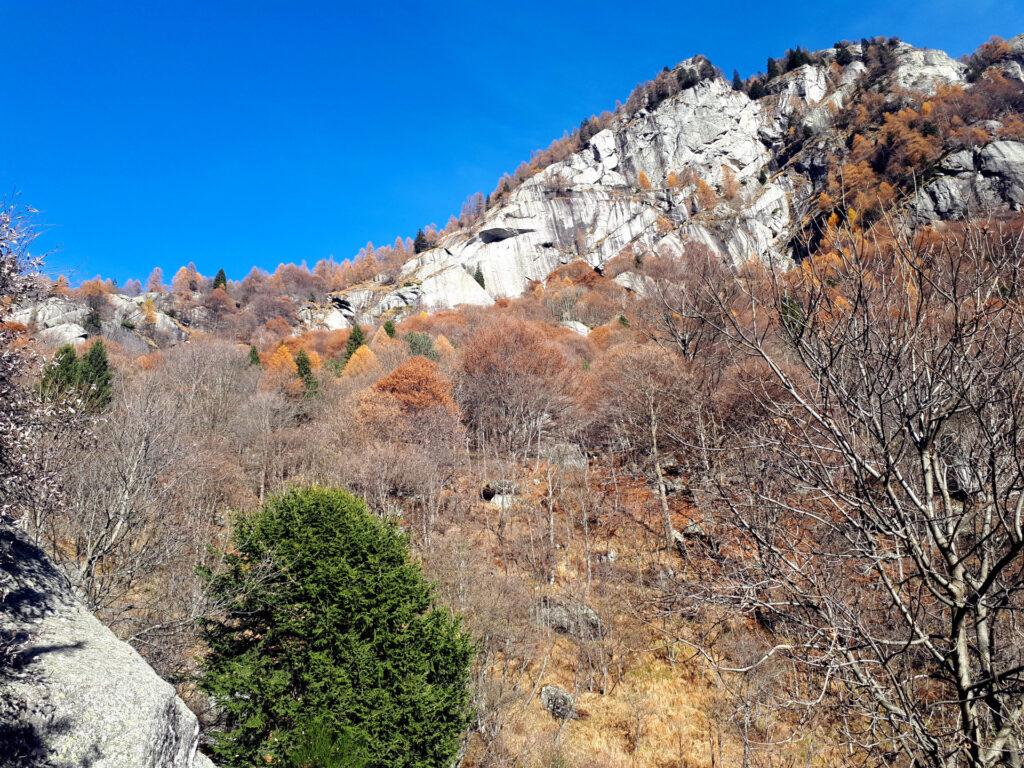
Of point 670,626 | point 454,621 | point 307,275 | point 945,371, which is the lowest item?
point 670,626

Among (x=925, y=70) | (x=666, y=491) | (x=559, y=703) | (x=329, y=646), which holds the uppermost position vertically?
(x=925, y=70)

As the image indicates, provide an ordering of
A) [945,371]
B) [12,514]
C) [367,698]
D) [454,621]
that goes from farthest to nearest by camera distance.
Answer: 1. [454,621]
2. [367,698]
3. [12,514]
4. [945,371]

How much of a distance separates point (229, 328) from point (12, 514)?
7085 cm

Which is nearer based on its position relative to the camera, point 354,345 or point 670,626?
point 670,626

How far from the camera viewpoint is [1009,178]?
50219mm

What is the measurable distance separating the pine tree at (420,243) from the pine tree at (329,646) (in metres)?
90.6

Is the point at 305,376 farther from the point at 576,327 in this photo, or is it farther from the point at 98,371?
the point at 576,327

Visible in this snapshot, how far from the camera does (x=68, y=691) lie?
15.8ft

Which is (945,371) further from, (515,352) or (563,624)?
(515,352)

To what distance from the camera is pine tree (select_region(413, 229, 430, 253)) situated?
96062 millimetres

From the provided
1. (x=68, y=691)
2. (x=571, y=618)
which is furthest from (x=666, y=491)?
(x=68, y=691)

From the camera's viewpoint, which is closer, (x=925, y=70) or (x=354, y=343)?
(x=354, y=343)

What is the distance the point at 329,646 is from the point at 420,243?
9289 centimetres

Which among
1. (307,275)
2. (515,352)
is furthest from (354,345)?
(307,275)
